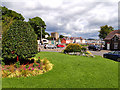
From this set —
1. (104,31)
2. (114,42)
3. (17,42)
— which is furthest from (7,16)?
(104,31)

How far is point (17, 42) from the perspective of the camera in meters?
6.90

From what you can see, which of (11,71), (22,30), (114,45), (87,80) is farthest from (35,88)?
(114,45)

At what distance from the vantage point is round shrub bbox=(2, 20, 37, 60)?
681 cm

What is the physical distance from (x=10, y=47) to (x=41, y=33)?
122 ft

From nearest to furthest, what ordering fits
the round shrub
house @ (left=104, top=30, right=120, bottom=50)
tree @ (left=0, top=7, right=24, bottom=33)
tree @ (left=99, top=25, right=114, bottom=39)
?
the round shrub < tree @ (left=0, top=7, right=24, bottom=33) < house @ (left=104, top=30, right=120, bottom=50) < tree @ (left=99, top=25, right=114, bottom=39)

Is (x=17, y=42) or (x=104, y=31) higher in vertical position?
(x=104, y=31)

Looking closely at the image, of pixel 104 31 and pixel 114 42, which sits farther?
pixel 104 31

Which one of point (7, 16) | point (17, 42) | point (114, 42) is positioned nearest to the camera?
point (17, 42)

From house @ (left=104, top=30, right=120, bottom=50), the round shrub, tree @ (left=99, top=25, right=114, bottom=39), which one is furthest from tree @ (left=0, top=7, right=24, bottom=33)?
tree @ (left=99, top=25, right=114, bottom=39)

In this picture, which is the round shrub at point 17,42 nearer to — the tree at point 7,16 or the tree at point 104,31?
the tree at point 7,16

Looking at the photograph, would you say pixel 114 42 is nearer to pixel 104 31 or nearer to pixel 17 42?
pixel 104 31

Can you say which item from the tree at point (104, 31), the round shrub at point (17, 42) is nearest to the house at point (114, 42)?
the tree at point (104, 31)

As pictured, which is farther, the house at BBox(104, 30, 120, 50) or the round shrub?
the house at BBox(104, 30, 120, 50)

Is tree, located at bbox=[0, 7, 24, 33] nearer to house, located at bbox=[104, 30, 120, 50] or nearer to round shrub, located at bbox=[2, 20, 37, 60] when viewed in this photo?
round shrub, located at bbox=[2, 20, 37, 60]
